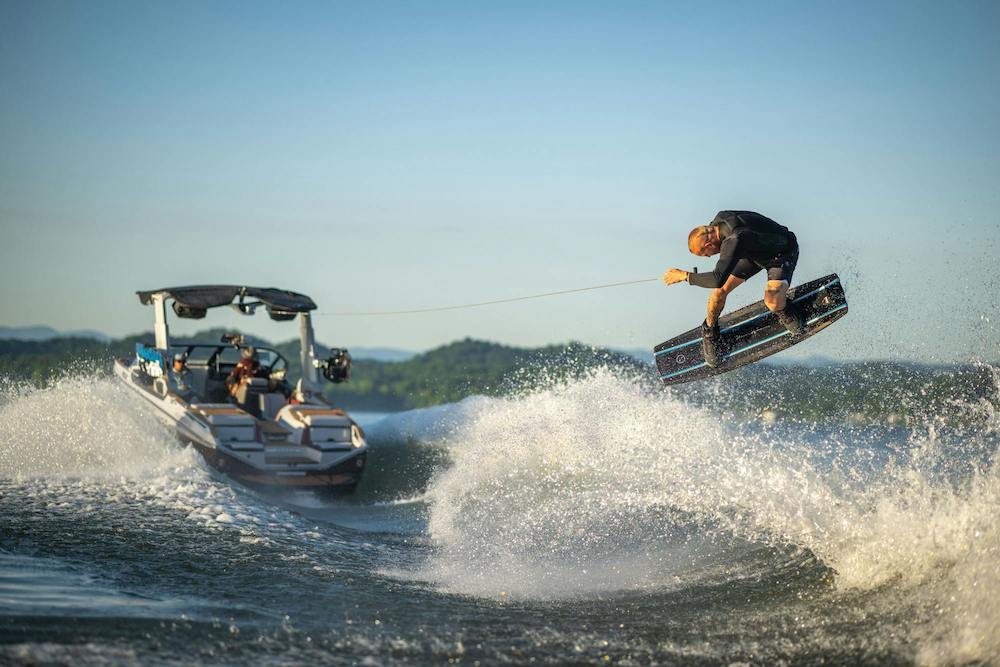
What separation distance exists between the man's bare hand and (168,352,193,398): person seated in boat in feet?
23.6

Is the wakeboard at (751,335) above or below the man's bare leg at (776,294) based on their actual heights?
below

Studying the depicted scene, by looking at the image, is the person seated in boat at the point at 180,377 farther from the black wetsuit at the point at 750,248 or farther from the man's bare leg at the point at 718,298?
the black wetsuit at the point at 750,248

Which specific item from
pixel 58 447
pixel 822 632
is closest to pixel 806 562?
pixel 822 632

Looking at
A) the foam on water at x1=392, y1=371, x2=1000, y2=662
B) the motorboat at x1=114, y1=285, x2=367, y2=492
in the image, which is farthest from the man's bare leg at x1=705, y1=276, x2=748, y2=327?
the motorboat at x1=114, y1=285, x2=367, y2=492

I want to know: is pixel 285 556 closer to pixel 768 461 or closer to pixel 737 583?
pixel 737 583

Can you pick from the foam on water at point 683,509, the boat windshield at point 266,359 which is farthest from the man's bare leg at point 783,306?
the boat windshield at point 266,359

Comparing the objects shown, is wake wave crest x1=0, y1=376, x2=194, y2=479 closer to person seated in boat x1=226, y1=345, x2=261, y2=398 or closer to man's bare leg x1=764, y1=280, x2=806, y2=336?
person seated in boat x1=226, y1=345, x2=261, y2=398

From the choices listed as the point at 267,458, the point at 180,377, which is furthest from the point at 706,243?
the point at 180,377

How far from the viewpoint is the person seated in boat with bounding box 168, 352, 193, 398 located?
12242mm

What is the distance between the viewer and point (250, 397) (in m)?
13.4

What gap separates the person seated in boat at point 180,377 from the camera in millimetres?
12242

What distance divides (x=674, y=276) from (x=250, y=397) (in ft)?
25.4

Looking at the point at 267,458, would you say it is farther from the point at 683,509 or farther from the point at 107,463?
the point at 683,509

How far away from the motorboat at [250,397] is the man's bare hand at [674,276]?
5.64 metres
